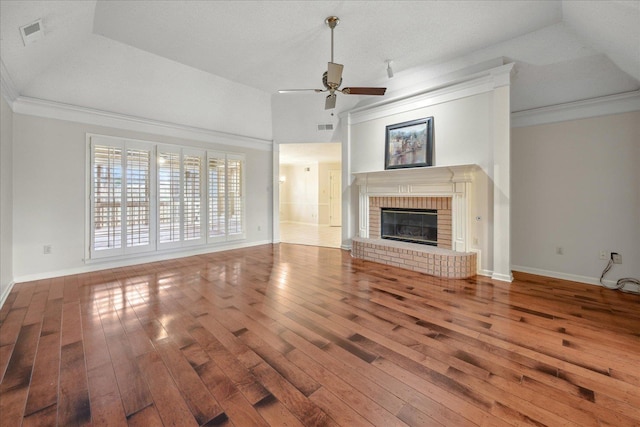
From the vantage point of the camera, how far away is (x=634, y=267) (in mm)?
3428

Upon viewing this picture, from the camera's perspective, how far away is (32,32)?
2.66 m

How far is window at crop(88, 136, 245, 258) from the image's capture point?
14.2 ft

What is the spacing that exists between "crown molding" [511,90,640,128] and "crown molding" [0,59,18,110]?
21.6 ft

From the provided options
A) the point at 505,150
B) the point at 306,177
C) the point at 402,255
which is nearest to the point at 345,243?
the point at 402,255

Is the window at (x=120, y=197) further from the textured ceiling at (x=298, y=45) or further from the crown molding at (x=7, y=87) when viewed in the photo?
the crown molding at (x=7, y=87)

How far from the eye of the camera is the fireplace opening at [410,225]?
4680mm

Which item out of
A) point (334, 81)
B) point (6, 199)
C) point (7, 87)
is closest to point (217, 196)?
point (6, 199)

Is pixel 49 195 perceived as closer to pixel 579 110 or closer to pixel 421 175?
pixel 421 175

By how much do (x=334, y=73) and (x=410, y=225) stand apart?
10.0 ft

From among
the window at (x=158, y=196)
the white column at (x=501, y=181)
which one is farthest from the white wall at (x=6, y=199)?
the white column at (x=501, y=181)

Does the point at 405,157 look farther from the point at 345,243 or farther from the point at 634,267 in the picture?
the point at 634,267

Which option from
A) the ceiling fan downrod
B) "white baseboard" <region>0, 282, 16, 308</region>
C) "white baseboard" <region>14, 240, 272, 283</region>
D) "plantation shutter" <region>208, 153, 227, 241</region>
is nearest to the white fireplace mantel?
the ceiling fan downrod

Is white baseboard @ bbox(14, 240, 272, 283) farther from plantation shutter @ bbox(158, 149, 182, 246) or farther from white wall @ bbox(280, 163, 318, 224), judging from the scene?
white wall @ bbox(280, 163, 318, 224)

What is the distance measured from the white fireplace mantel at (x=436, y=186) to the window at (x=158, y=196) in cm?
300
